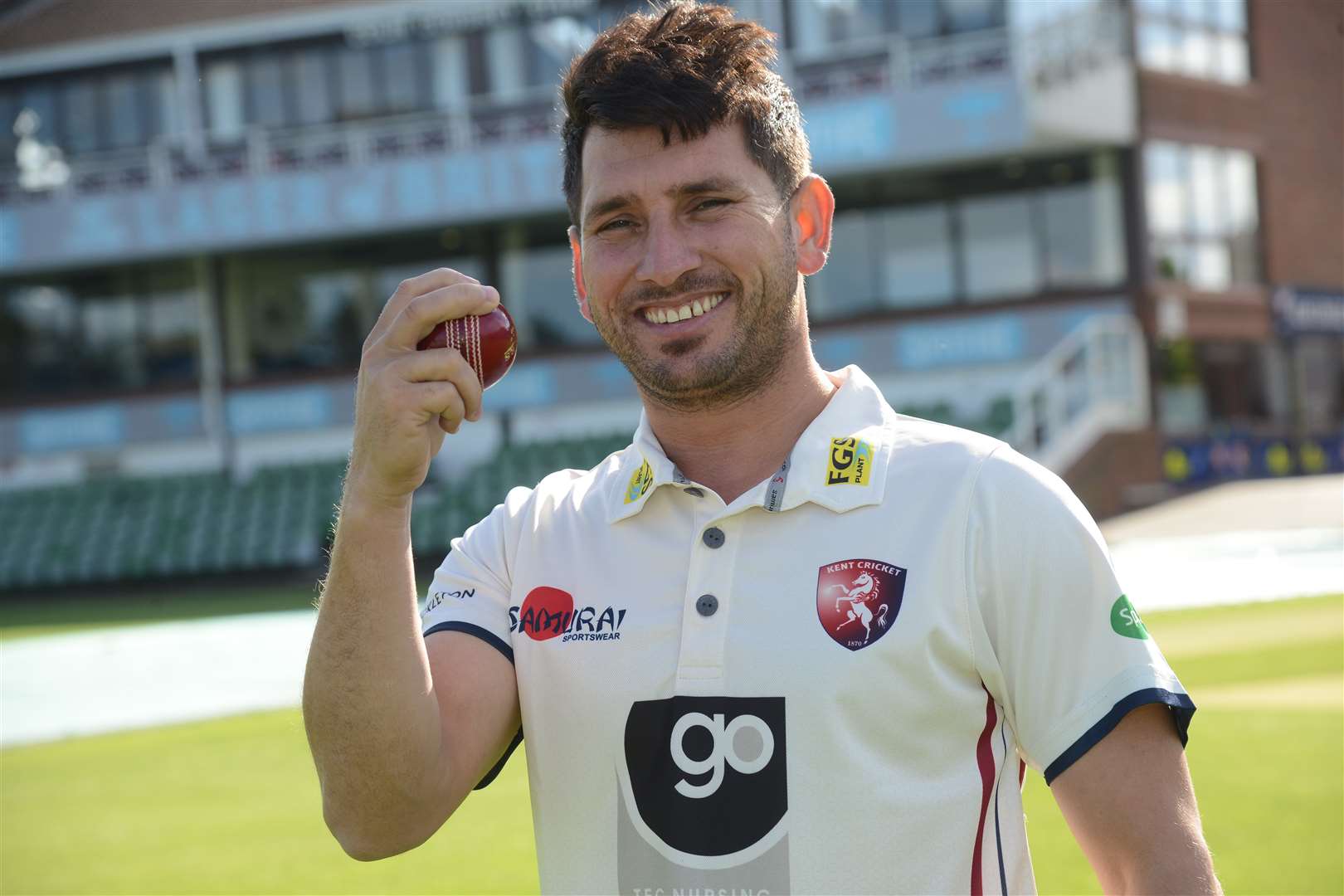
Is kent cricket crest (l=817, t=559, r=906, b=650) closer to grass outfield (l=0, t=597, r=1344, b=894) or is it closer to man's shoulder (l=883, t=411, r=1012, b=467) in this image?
man's shoulder (l=883, t=411, r=1012, b=467)

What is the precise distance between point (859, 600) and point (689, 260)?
24.6 inches

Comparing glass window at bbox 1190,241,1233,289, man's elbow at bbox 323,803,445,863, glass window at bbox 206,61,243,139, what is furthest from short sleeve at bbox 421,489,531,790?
glass window at bbox 206,61,243,139

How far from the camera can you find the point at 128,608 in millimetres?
21297

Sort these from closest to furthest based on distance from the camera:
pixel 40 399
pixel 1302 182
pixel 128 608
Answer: pixel 128 608 → pixel 1302 182 → pixel 40 399

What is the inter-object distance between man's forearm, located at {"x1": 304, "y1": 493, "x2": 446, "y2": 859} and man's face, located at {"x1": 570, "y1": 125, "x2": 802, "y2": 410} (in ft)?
1.73

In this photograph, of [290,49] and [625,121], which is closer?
[625,121]

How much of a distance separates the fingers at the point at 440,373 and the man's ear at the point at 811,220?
672mm

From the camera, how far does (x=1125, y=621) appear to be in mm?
2129

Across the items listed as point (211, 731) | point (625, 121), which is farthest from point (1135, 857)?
point (211, 731)

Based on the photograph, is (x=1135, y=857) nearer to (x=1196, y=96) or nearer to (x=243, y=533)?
(x=243, y=533)

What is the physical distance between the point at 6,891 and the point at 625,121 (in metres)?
5.03

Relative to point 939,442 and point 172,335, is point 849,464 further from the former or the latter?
point 172,335

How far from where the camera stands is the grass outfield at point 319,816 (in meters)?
5.55

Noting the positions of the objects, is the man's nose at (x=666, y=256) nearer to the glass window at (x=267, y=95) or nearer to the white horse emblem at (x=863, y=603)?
the white horse emblem at (x=863, y=603)
